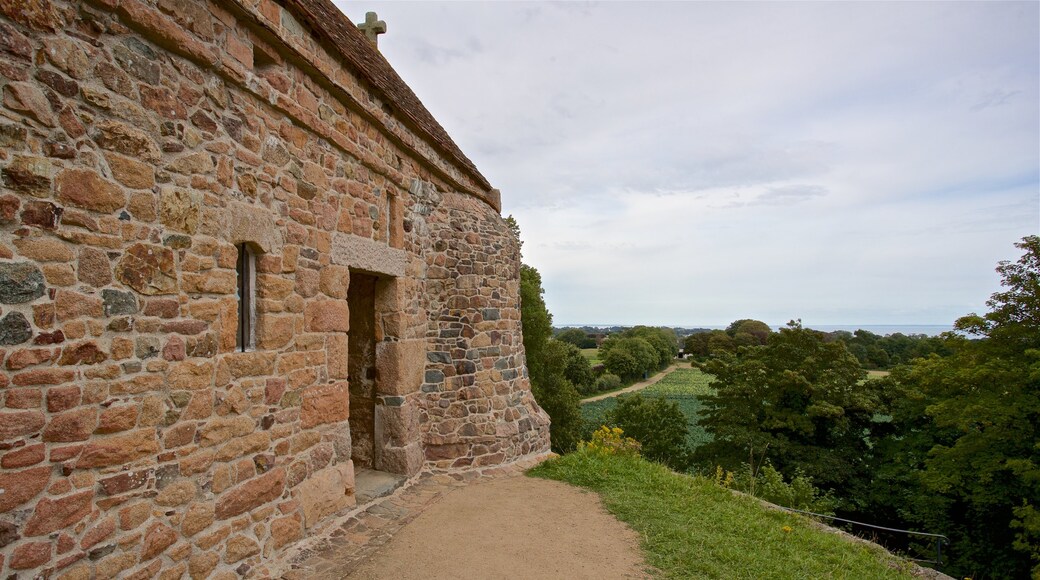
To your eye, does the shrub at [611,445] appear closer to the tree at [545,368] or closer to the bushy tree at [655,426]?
the tree at [545,368]

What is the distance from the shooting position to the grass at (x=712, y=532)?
491 cm

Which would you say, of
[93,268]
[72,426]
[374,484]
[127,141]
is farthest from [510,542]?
[127,141]

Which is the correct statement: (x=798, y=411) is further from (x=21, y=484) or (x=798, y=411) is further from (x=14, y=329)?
(x=14, y=329)

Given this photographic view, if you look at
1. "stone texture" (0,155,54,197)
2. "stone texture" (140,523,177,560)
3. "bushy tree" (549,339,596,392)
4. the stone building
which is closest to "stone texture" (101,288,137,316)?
the stone building

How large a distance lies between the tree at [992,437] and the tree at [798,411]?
2.47 m

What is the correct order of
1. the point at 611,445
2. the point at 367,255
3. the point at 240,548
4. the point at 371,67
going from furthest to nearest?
the point at 611,445
the point at 371,67
the point at 367,255
the point at 240,548

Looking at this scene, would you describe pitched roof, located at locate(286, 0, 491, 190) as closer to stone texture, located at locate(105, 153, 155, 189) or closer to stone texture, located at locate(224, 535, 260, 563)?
stone texture, located at locate(105, 153, 155, 189)

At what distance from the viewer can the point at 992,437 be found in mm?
12891

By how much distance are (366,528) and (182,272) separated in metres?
3.13

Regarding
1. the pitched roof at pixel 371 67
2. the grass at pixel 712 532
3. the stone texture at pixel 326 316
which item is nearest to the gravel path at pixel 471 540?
the grass at pixel 712 532

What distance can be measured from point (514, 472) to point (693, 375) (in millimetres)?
63540

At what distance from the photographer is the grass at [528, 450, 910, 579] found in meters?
4.91

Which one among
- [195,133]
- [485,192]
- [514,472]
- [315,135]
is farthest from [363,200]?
[514,472]

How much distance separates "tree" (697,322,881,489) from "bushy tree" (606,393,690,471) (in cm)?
447
